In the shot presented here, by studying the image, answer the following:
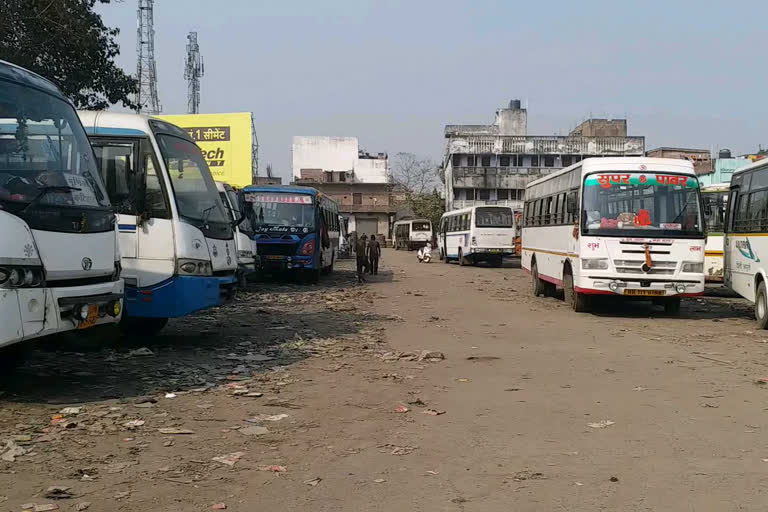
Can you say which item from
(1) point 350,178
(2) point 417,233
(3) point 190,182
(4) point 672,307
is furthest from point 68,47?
(1) point 350,178

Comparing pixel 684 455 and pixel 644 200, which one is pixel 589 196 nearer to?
pixel 644 200

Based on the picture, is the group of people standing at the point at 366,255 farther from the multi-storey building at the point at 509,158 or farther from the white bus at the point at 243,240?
the multi-storey building at the point at 509,158

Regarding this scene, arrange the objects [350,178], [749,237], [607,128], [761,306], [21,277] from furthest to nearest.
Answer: [350,178] → [607,128] → [749,237] → [761,306] → [21,277]

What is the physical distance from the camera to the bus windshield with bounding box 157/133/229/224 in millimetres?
9453

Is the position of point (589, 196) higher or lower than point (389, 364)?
higher

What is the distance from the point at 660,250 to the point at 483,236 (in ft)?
69.9

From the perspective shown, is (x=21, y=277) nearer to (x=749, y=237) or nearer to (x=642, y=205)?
(x=642, y=205)

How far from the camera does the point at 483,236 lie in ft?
115

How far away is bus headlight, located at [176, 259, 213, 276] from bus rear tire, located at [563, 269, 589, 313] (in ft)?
26.9

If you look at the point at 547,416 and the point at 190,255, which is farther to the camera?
the point at 190,255

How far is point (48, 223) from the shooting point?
6316mm

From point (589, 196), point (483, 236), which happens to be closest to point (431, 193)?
point (483, 236)

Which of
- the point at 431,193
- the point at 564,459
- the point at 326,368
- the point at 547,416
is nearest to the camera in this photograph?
the point at 564,459

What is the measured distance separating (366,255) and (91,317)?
61.6ft
